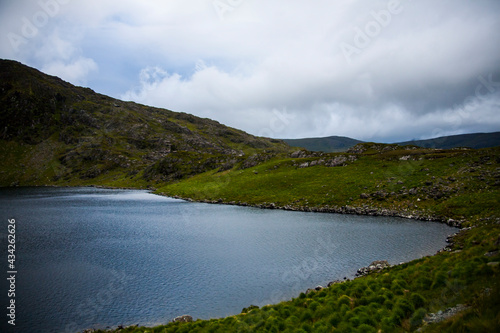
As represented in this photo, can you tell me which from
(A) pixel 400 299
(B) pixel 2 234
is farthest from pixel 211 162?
(A) pixel 400 299

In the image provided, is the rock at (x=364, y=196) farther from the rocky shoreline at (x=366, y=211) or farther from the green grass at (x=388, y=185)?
the rocky shoreline at (x=366, y=211)

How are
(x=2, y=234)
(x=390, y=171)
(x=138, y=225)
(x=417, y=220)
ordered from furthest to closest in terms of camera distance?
(x=390, y=171)
(x=138, y=225)
(x=417, y=220)
(x=2, y=234)

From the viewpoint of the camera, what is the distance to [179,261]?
3594cm

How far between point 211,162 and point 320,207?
10268cm

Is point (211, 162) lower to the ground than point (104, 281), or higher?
higher

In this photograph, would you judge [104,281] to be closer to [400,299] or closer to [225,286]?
[225,286]

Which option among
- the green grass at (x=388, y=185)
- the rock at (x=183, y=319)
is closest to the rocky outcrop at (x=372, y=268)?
the rock at (x=183, y=319)

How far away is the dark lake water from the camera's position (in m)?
23.9

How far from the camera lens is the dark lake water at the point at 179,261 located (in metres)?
23.9

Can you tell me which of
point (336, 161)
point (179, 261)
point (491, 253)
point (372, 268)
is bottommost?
point (179, 261)

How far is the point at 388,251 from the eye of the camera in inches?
1462

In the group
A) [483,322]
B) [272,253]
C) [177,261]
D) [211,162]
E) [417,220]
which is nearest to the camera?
[483,322]

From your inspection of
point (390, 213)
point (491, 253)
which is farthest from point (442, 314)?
point (390, 213)

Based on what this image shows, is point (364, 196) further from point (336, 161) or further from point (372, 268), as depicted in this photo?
point (372, 268)
